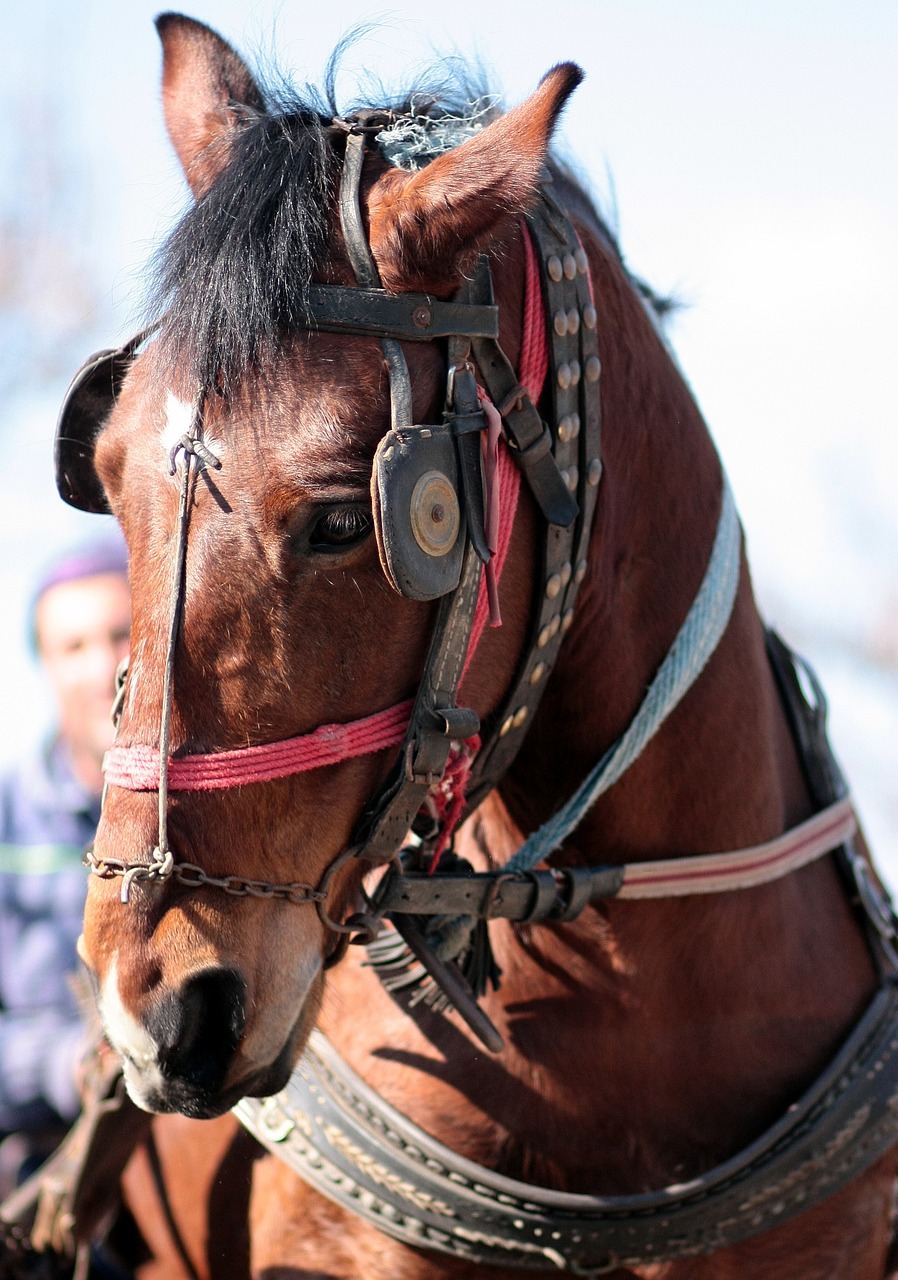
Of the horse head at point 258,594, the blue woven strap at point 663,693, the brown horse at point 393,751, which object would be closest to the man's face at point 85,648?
the brown horse at point 393,751

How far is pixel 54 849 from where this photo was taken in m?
3.67

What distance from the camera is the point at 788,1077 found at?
221 centimetres

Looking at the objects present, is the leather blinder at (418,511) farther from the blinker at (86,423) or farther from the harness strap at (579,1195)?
the harness strap at (579,1195)

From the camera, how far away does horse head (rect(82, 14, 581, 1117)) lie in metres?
1.62

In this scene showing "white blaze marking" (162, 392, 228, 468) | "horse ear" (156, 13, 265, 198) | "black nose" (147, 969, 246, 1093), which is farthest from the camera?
"horse ear" (156, 13, 265, 198)

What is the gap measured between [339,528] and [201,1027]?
649 millimetres

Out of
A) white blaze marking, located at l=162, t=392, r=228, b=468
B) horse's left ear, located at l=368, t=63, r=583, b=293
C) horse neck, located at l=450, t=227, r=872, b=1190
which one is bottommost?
horse neck, located at l=450, t=227, r=872, b=1190

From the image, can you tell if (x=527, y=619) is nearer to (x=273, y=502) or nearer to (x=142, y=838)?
(x=273, y=502)

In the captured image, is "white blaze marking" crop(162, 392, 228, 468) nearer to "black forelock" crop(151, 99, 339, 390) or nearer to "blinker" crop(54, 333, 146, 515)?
"black forelock" crop(151, 99, 339, 390)

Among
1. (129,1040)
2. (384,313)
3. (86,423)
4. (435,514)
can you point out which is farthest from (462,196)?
(129,1040)

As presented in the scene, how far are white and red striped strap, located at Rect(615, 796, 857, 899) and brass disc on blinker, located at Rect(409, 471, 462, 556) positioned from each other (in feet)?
2.32

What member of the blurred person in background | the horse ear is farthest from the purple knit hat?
the horse ear

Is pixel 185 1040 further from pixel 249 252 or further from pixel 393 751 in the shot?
pixel 249 252

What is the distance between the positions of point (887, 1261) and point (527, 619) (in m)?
1.45
